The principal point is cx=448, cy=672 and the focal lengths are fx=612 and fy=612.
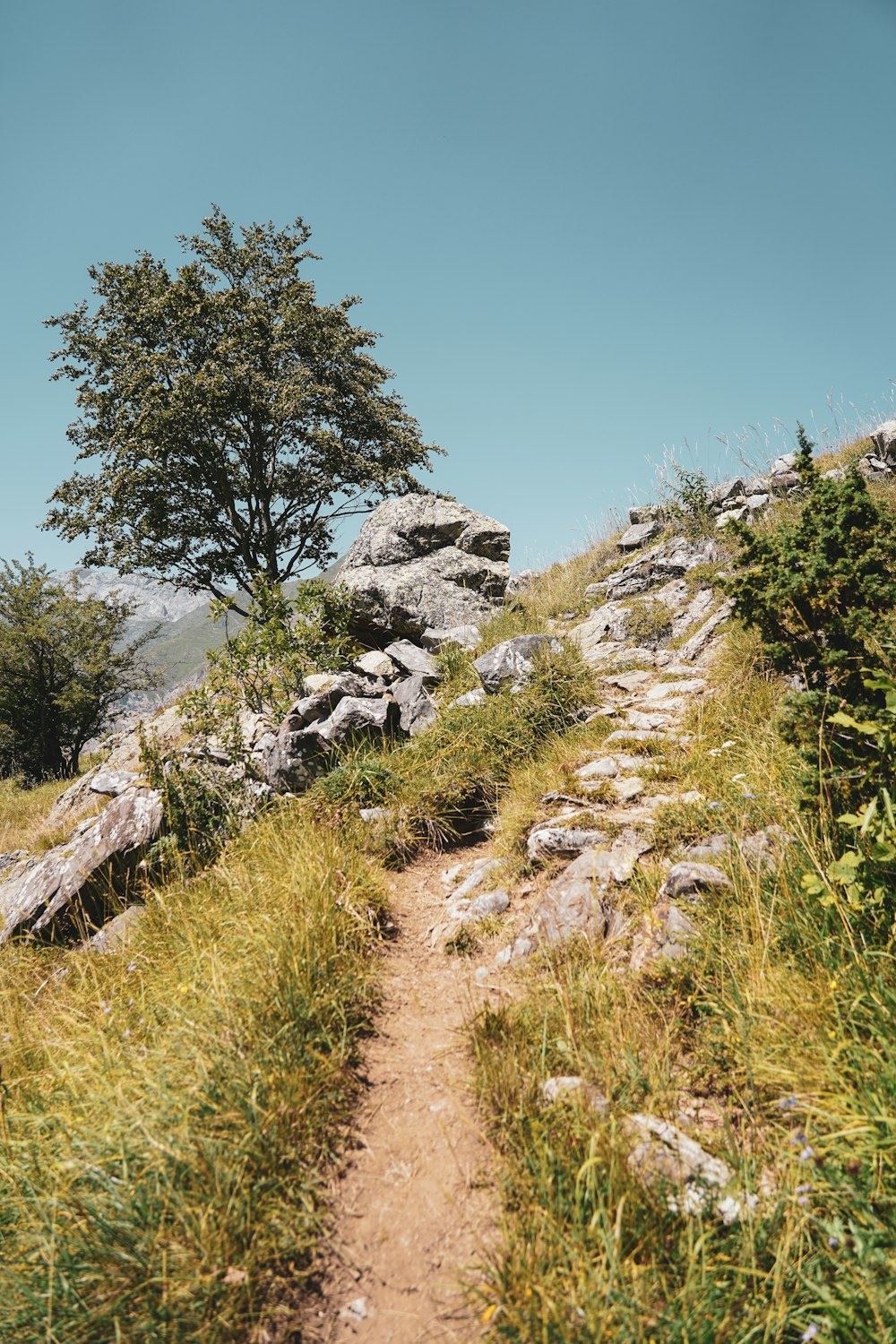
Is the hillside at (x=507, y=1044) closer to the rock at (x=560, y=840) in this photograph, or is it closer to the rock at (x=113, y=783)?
the rock at (x=560, y=840)

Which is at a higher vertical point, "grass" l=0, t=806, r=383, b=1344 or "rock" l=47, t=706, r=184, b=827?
"rock" l=47, t=706, r=184, b=827

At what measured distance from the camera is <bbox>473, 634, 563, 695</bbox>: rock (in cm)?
816

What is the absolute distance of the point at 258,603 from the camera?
34.2 feet

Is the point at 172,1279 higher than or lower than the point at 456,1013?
higher

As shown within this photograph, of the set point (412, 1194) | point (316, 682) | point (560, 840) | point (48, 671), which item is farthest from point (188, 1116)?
point (48, 671)

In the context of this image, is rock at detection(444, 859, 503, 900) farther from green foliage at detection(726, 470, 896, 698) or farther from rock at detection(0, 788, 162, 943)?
rock at detection(0, 788, 162, 943)

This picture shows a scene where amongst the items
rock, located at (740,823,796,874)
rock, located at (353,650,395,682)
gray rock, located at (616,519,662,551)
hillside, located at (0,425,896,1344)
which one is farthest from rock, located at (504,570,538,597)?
rock, located at (740,823,796,874)

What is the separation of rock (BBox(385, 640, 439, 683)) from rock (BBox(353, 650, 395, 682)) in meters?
0.17

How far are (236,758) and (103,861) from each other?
67.9 inches

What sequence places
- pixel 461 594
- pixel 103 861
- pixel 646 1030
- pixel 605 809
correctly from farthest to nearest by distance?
pixel 461 594 → pixel 103 861 → pixel 605 809 → pixel 646 1030

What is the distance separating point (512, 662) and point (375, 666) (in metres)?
2.55

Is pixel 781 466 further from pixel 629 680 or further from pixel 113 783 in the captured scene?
pixel 113 783

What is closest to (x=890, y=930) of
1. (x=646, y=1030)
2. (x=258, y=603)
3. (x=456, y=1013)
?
(x=646, y=1030)

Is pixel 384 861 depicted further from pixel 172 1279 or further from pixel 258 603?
pixel 258 603
